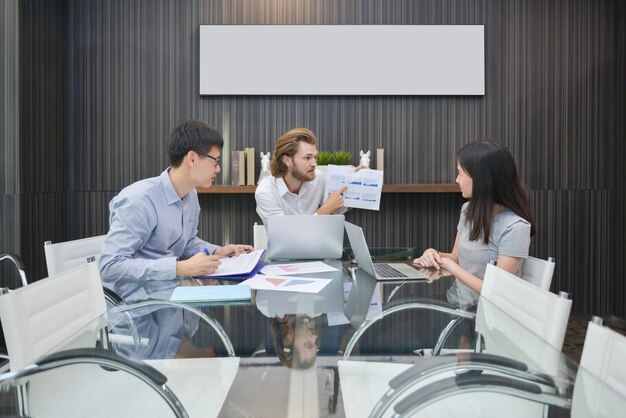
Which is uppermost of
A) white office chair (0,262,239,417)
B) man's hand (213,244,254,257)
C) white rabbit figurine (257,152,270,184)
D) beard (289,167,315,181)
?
white rabbit figurine (257,152,270,184)

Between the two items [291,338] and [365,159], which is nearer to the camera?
[291,338]

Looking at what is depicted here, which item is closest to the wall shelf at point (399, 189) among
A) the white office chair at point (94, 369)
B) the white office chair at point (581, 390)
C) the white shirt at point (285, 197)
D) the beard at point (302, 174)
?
the white shirt at point (285, 197)

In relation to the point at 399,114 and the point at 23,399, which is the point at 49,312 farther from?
the point at 399,114

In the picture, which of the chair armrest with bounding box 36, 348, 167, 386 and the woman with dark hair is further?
the woman with dark hair

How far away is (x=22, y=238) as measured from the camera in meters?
3.81

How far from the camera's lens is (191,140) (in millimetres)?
2449

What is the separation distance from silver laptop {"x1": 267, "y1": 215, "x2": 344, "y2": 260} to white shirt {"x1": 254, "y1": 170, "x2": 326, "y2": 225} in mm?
770

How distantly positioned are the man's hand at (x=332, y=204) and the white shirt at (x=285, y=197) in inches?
7.5

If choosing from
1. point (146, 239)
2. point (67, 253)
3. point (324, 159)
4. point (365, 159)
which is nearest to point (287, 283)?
point (146, 239)

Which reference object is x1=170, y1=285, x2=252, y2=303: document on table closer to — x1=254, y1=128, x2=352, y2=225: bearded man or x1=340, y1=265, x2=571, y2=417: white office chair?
x1=340, y1=265, x2=571, y2=417: white office chair

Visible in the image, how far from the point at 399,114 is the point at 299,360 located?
3.65 m

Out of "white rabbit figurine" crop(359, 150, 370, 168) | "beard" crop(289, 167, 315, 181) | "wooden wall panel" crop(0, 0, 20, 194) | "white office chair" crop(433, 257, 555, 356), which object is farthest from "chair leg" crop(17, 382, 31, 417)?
"white rabbit figurine" crop(359, 150, 370, 168)

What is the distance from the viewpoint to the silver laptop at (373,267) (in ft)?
7.20

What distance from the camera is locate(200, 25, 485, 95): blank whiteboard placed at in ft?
14.9
